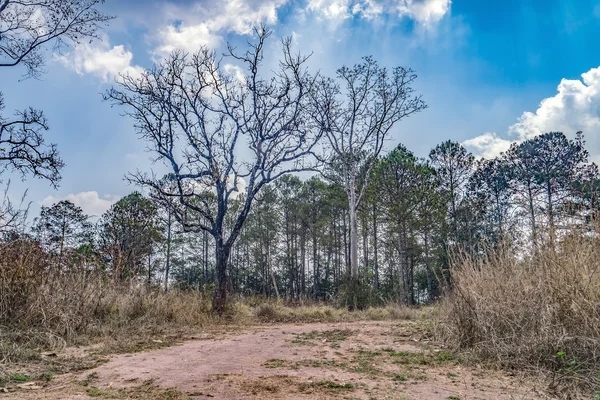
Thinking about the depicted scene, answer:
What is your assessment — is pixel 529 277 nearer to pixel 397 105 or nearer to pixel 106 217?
pixel 397 105

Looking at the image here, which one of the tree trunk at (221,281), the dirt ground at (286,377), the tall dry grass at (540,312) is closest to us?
the dirt ground at (286,377)

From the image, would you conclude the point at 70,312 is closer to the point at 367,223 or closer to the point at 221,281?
the point at 221,281

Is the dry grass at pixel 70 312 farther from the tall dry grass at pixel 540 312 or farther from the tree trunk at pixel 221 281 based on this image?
the tall dry grass at pixel 540 312

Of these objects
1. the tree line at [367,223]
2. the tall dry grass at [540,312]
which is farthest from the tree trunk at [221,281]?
Result: the tall dry grass at [540,312]

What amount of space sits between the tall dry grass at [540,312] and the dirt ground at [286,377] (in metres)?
0.33

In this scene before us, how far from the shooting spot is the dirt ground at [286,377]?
269cm

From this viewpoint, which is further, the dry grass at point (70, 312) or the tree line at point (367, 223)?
the tree line at point (367, 223)

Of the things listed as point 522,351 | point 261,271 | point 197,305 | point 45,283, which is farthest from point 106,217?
point 522,351

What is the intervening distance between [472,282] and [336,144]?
12.6m

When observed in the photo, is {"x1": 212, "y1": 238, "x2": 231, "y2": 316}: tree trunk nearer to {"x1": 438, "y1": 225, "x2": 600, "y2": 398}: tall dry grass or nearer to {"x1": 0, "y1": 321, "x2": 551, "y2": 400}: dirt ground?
{"x1": 0, "y1": 321, "x2": 551, "y2": 400}: dirt ground

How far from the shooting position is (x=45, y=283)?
17.3 ft

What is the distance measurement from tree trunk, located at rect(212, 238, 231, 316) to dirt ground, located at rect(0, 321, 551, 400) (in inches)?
200

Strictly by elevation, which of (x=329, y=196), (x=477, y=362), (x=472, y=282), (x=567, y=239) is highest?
(x=329, y=196)

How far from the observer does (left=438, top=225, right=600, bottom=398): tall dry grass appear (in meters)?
3.35
